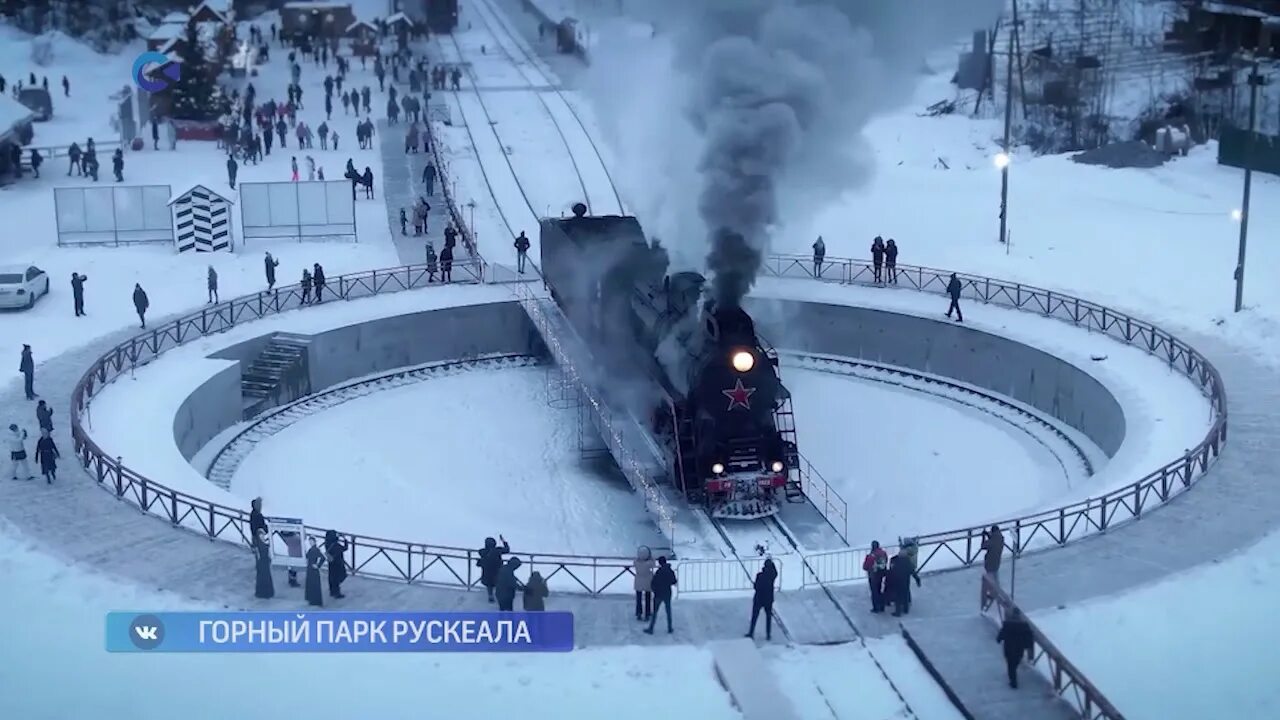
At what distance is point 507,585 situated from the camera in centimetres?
2342

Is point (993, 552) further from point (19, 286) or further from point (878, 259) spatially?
point (19, 286)

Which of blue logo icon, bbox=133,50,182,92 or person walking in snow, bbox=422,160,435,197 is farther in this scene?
blue logo icon, bbox=133,50,182,92

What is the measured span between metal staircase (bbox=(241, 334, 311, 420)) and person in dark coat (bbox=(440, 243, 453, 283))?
6592 mm

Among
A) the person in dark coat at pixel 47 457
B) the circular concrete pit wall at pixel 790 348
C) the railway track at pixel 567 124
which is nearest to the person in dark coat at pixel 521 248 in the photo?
the circular concrete pit wall at pixel 790 348

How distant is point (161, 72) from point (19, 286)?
26.7 metres

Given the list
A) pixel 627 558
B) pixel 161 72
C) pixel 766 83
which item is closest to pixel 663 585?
pixel 627 558

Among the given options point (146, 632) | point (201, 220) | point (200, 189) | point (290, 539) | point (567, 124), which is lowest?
point (146, 632)

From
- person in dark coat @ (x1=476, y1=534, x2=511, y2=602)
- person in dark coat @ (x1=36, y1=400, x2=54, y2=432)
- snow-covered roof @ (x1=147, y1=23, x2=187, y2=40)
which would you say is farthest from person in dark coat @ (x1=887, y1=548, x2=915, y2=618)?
snow-covered roof @ (x1=147, y1=23, x2=187, y2=40)

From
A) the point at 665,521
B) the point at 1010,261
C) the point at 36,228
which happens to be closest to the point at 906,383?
the point at 1010,261

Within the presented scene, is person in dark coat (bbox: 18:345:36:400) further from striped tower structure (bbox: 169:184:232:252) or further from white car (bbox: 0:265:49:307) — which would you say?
striped tower structure (bbox: 169:184:232:252)

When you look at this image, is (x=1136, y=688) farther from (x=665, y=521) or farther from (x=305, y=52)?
(x=305, y=52)

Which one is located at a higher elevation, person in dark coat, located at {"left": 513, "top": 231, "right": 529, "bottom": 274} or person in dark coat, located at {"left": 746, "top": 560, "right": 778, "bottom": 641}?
person in dark coat, located at {"left": 513, "top": 231, "right": 529, "bottom": 274}

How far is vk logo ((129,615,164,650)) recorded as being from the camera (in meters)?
22.8

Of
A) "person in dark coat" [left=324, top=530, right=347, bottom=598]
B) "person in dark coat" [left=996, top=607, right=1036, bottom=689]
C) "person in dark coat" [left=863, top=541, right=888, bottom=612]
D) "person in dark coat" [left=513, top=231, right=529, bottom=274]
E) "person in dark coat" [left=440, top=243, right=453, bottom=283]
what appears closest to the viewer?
"person in dark coat" [left=996, top=607, right=1036, bottom=689]
